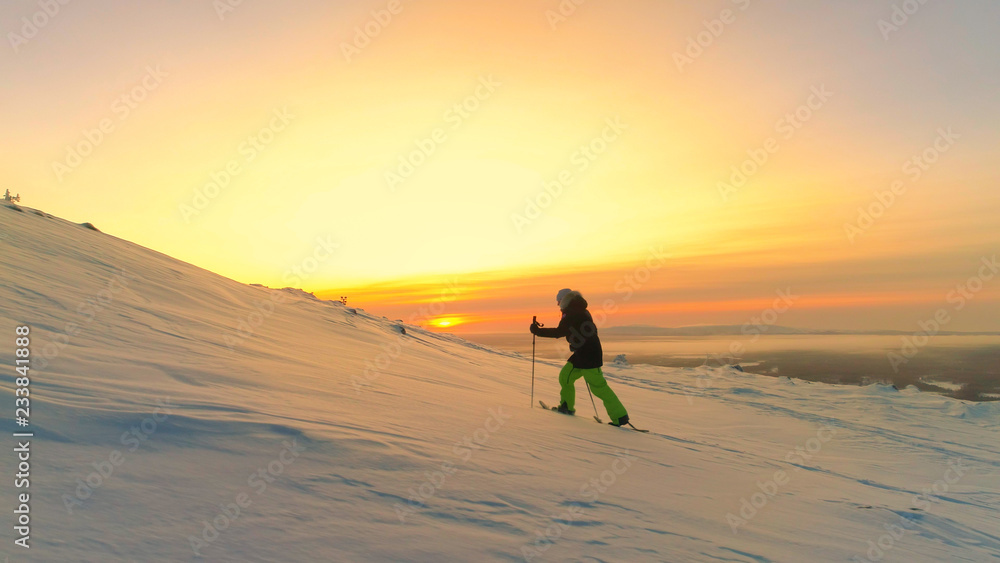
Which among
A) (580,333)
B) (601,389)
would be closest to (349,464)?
(580,333)

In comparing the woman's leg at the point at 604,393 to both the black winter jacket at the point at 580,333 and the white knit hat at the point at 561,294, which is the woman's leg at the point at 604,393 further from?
the white knit hat at the point at 561,294

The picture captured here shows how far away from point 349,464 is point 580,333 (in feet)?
16.4

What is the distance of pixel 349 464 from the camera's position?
3840 millimetres

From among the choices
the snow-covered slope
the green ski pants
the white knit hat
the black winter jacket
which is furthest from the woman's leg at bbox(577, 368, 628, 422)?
the white knit hat

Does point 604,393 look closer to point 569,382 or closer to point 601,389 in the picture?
point 601,389

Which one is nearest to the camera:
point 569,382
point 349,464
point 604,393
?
point 349,464

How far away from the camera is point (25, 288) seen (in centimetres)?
648

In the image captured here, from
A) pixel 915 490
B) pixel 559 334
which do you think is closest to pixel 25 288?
pixel 559 334

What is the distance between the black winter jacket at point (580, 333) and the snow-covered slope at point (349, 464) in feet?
3.11

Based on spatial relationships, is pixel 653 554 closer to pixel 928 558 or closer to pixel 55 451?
pixel 928 558

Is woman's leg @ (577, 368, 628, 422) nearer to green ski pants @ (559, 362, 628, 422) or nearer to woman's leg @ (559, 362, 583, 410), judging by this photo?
green ski pants @ (559, 362, 628, 422)

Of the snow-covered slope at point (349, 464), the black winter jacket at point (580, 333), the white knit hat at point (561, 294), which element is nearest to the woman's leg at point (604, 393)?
the black winter jacket at point (580, 333)

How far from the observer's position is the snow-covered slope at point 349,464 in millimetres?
2875

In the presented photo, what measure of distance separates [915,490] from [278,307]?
1233 cm
